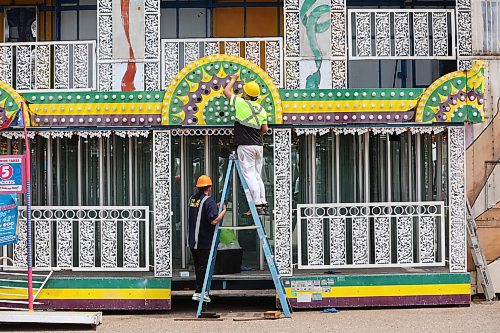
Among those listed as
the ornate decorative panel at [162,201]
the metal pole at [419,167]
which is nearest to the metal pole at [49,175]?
the ornate decorative panel at [162,201]

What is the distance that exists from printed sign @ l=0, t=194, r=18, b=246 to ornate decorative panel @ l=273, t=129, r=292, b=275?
3549 mm

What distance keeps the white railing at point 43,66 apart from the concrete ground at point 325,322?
3.62 m

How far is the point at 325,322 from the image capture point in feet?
36.6

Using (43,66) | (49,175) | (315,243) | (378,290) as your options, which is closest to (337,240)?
(315,243)

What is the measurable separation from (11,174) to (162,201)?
215 cm

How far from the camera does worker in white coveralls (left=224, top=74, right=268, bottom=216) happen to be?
37.7ft

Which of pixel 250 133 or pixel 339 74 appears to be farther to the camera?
pixel 339 74

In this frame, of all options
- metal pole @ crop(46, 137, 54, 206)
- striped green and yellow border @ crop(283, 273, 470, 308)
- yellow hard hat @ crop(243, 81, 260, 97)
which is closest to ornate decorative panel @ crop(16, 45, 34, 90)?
metal pole @ crop(46, 137, 54, 206)

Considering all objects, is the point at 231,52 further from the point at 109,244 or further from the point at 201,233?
the point at 109,244

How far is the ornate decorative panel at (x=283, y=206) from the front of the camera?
12.1 metres

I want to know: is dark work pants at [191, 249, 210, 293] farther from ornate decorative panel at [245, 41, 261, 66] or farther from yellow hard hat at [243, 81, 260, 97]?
ornate decorative panel at [245, 41, 261, 66]

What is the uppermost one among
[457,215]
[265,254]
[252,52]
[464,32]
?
[464,32]

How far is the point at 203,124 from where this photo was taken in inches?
475

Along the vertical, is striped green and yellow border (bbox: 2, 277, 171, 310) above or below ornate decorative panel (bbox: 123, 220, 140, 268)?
below
